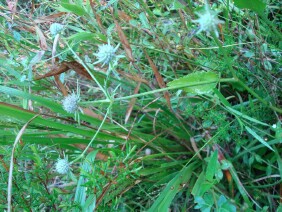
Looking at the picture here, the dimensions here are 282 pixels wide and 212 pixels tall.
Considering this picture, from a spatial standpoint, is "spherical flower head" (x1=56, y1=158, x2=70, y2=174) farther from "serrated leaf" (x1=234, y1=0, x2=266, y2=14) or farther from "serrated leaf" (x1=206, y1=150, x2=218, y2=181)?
"serrated leaf" (x1=234, y1=0, x2=266, y2=14)

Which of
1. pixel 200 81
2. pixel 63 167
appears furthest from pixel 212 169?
pixel 63 167

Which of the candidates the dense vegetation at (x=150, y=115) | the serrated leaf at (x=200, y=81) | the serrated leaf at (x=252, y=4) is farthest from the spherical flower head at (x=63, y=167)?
the serrated leaf at (x=252, y=4)

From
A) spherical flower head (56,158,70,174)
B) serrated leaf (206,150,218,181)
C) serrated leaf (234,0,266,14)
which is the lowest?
serrated leaf (206,150,218,181)

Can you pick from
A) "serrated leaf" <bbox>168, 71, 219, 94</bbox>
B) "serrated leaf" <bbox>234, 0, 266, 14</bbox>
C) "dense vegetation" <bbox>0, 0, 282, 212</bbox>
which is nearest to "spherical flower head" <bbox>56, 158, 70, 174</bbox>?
"dense vegetation" <bbox>0, 0, 282, 212</bbox>

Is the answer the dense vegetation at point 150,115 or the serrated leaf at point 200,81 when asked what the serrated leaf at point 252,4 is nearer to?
the dense vegetation at point 150,115

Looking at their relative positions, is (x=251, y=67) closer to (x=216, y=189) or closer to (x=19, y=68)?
(x=216, y=189)

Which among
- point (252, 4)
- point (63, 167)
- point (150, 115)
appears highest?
point (252, 4)

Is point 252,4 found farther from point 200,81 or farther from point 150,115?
point 150,115

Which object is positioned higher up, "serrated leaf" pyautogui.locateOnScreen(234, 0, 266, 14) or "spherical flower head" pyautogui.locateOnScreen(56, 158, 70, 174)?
"serrated leaf" pyautogui.locateOnScreen(234, 0, 266, 14)
